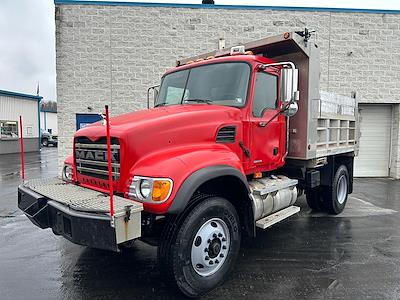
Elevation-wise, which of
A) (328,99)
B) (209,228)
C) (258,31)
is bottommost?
(209,228)

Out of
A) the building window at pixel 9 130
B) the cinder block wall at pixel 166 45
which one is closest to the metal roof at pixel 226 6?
the cinder block wall at pixel 166 45

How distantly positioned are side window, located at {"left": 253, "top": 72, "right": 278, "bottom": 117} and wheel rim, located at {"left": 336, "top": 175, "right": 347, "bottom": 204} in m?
3.15

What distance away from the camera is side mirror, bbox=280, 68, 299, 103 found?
4152mm

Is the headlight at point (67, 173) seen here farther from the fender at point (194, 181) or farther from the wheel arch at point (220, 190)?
the fender at point (194, 181)

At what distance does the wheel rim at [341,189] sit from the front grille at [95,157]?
513cm

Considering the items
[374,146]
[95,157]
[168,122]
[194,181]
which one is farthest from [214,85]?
[374,146]

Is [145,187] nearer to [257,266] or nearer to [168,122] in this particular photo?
[168,122]

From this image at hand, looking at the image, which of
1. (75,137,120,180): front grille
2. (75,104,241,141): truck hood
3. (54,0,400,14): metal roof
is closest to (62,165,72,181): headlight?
(75,137,120,180): front grille

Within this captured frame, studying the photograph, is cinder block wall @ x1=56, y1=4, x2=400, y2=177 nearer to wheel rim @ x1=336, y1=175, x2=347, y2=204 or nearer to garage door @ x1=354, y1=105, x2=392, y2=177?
garage door @ x1=354, y1=105, x2=392, y2=177

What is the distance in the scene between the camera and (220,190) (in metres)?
3.90

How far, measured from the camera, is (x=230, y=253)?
3.74 m

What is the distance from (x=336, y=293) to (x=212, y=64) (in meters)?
3.28

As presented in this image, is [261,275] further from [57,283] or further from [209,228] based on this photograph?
[57,283]

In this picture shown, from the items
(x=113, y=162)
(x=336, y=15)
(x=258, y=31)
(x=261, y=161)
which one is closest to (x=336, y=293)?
(x=261, y=161)
